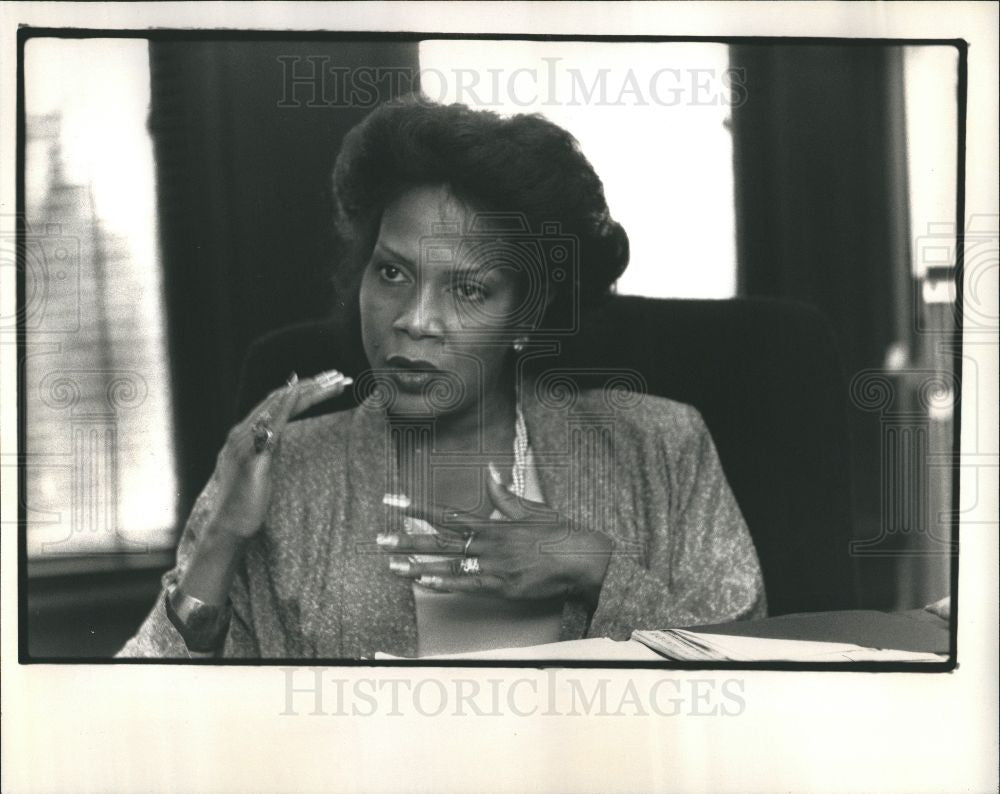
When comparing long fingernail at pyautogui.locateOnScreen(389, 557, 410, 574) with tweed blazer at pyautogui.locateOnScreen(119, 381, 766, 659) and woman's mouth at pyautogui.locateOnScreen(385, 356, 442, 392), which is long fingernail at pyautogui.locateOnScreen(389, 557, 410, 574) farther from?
woman's mouth at pyautogui.locateOnScreen(385, 356, 442, 392)

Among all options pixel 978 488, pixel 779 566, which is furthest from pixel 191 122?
pixel 978 488

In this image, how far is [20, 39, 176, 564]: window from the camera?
7.64 ft

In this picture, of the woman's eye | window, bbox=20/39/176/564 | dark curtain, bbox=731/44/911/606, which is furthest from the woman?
dark curtain, bbox=731/44/911/606

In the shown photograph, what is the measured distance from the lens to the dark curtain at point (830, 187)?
7.53ft

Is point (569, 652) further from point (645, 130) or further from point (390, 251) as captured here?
point (645, 130)

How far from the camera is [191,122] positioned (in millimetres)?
2311

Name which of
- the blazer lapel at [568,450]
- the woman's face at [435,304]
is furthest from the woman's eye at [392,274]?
the blazer lapel at [568,450]

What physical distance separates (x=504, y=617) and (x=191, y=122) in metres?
1.26

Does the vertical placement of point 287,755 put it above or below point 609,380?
below

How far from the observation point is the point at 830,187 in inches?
90.4

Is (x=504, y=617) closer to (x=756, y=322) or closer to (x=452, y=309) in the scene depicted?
(x=452, y=309)

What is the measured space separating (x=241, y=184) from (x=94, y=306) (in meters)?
0.42

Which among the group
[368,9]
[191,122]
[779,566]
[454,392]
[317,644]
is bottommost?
[317,644]

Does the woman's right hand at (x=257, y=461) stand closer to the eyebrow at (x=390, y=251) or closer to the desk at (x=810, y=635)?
the eyebrow at (x=390, y=251)
